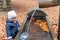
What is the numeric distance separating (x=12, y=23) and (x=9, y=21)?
8 centimetres

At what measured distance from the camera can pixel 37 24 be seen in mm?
6309

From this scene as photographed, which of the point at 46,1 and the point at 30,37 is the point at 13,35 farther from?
the point at 46,1

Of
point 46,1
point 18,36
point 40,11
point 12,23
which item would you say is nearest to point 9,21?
point 12,23

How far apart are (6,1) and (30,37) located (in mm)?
7325

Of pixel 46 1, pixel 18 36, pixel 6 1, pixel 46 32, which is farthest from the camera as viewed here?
pixel 6 1

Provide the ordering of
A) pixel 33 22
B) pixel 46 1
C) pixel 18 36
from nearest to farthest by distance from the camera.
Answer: pixel 46 1
pixel 18 36
pixel 33 22

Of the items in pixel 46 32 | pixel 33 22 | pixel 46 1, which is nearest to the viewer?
pixel 46 1

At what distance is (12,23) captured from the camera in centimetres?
509

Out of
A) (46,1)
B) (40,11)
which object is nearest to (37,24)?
(40,11)

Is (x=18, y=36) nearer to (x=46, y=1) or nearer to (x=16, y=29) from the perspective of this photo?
(x=16, y=29)

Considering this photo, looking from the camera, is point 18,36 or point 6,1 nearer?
point 18,36

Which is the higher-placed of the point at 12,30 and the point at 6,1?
the point at 12,30

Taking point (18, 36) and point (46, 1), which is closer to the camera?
point (46, 1)

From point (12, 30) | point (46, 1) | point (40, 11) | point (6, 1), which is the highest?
point (46, 1)
